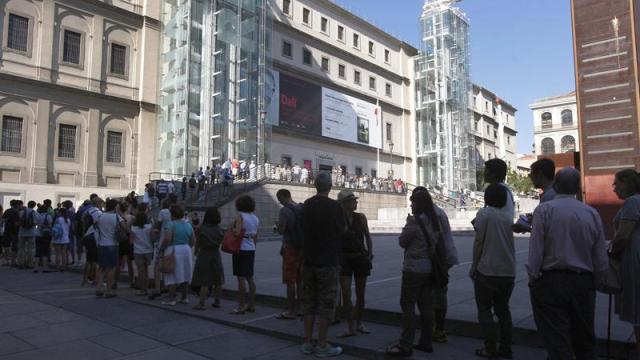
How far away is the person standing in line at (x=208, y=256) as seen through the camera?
24.8ft

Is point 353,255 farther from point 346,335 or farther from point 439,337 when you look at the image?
point 439,337

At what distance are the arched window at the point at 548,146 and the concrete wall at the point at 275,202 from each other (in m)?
51.3

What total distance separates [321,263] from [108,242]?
5.31 meters

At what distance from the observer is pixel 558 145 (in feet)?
253

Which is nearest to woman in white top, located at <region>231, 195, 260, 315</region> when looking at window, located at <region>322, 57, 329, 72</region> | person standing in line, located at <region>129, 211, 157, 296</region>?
person standing in line, located at <region>129, 211, 157, 296</region>

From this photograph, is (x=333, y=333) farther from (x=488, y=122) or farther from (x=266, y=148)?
(x=488, y=122)

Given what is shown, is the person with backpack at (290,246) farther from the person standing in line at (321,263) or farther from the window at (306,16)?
the window at (306,16)

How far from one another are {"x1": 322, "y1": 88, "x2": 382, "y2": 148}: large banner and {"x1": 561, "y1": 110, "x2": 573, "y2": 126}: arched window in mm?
44640

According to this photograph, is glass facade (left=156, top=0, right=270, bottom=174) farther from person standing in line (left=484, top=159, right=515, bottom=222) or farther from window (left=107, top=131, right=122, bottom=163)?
person standing in line (left=484, top=159, right=515, bottom=222)

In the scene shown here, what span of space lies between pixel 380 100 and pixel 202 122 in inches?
872

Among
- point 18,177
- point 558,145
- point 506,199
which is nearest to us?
point 506,199

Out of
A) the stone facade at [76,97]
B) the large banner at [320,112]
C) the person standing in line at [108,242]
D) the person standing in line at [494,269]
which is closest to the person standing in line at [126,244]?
the person standing in line at [108,242]

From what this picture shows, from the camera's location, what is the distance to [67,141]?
28094 mm

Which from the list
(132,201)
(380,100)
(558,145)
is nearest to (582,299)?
(132,201)
